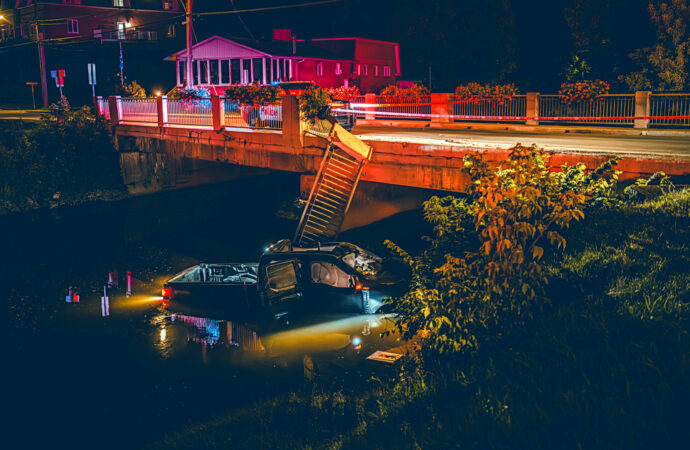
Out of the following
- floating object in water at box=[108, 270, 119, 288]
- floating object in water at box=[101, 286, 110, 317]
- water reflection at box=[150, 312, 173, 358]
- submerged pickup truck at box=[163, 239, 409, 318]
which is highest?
submerged pickup truck at box=[163, 239, 409, 318]

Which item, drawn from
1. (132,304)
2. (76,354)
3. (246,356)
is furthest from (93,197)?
(246,356)

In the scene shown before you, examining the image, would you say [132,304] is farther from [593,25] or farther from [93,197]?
[593,25]

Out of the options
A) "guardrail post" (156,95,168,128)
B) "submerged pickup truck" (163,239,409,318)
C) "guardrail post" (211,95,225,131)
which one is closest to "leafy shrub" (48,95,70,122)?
"guardrail post" (156,95,168,128)

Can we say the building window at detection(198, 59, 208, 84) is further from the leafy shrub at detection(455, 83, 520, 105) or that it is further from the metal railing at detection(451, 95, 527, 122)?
the leafy shrub at detection(455, 83, 520, 105)

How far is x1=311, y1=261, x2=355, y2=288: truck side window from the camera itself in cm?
1019

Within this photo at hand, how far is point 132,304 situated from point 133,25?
190 ft

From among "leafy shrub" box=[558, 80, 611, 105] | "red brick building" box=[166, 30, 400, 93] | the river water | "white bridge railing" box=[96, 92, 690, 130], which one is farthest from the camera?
"red brick building" box=[166, 30, 400, 93]

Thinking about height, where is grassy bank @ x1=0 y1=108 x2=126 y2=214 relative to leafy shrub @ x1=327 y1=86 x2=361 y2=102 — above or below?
below

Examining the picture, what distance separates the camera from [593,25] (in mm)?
29969

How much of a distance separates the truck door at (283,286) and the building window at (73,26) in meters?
57.5

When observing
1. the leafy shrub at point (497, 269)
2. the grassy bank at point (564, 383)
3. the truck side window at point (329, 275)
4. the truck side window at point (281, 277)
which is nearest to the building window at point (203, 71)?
the truck side window at point (281, 277)

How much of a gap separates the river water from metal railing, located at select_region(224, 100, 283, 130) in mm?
3957

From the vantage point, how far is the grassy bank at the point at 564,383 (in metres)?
3.86

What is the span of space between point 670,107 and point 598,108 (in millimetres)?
2764
